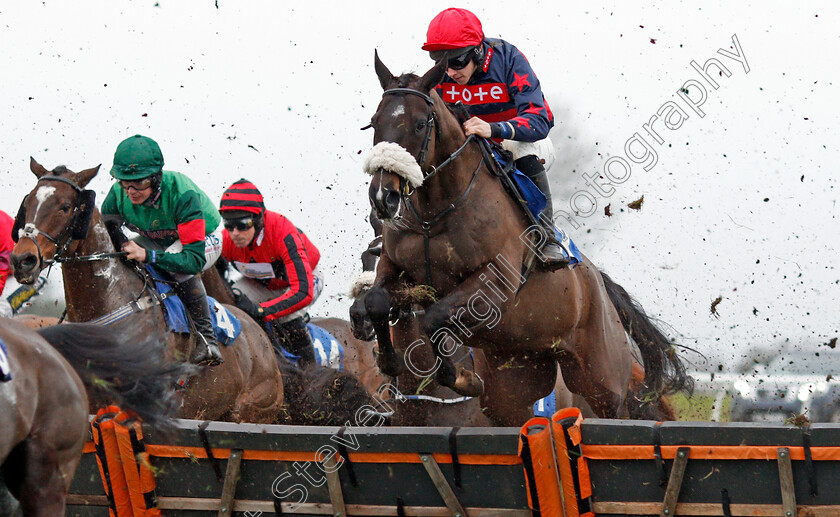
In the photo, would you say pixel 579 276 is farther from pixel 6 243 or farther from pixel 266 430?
pixel 6 243

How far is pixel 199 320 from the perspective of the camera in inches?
243

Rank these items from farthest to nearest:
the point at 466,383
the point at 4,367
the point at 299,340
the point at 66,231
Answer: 1. the point at 299,340
2. the point at 66,231
3. the point at 466,383
4. the point at 4,367

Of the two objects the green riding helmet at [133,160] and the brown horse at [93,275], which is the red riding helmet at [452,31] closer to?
the green riding helmet at [133,160]

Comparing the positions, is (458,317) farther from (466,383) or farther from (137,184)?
(137,184)

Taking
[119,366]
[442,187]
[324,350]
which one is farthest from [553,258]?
[324,350]

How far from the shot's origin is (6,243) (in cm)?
676

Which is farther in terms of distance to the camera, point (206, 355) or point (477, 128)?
point (206, 355)

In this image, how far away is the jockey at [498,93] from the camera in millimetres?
4715

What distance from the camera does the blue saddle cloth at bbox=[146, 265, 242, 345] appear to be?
5.97 metres

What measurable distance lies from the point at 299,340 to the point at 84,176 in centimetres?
279

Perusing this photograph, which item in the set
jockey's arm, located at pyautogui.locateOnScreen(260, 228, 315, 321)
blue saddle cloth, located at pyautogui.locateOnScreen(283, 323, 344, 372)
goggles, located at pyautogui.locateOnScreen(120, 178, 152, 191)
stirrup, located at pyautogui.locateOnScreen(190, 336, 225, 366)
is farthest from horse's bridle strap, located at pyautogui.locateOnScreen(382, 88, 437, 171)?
blue saddle cloth, located at pyautogui.locateOnScreen(283, 323, 344, 372)

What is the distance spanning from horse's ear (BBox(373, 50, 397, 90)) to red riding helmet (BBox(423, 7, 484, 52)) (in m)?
0.39

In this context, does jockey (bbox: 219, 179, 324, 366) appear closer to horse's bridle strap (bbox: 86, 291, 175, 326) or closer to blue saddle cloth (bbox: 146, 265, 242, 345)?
blue saddle cloth (bbox: 146, 265, 242, 345)

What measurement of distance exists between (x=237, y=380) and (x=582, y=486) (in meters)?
3.42
